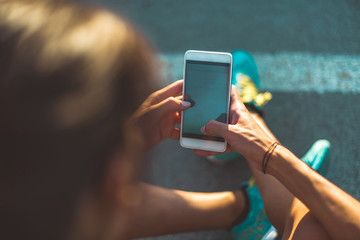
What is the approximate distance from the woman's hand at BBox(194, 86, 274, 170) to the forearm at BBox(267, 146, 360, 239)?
5 centimetres

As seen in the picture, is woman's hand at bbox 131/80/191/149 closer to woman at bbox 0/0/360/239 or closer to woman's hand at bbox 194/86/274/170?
woman's hand at bbox 194/86/274/170

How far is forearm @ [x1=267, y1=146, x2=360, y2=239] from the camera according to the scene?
2.82ft

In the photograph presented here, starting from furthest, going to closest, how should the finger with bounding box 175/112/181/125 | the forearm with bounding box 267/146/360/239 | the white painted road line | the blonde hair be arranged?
the white painted road line → the finger with bounding box 175/112/181/125 → the forearm with bounding box 267/146/360/239 → the blonde hair

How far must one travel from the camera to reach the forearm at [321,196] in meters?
0.86

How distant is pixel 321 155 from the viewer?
1252 millimetres

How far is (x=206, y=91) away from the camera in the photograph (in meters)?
1.11

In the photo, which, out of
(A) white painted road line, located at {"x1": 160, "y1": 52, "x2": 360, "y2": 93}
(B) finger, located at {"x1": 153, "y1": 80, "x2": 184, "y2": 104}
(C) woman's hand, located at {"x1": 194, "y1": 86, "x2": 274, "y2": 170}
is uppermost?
(A) white painted road line, located at {"x1": 160, "y1": 52, "x2": 360, "y2": 93}

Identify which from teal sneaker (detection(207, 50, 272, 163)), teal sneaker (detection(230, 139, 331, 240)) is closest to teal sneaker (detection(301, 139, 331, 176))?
teal sneaker (detection(230, 139, 331, 240))

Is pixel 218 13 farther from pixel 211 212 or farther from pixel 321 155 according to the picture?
pixel 211 212

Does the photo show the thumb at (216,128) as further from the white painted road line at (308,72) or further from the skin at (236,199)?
the white painted road line at (308,72)

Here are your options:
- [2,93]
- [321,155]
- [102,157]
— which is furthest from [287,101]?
[2,93]

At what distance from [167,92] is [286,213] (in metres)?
0.63

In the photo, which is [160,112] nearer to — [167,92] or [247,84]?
[167,92]

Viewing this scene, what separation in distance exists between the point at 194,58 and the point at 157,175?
2.21ft
